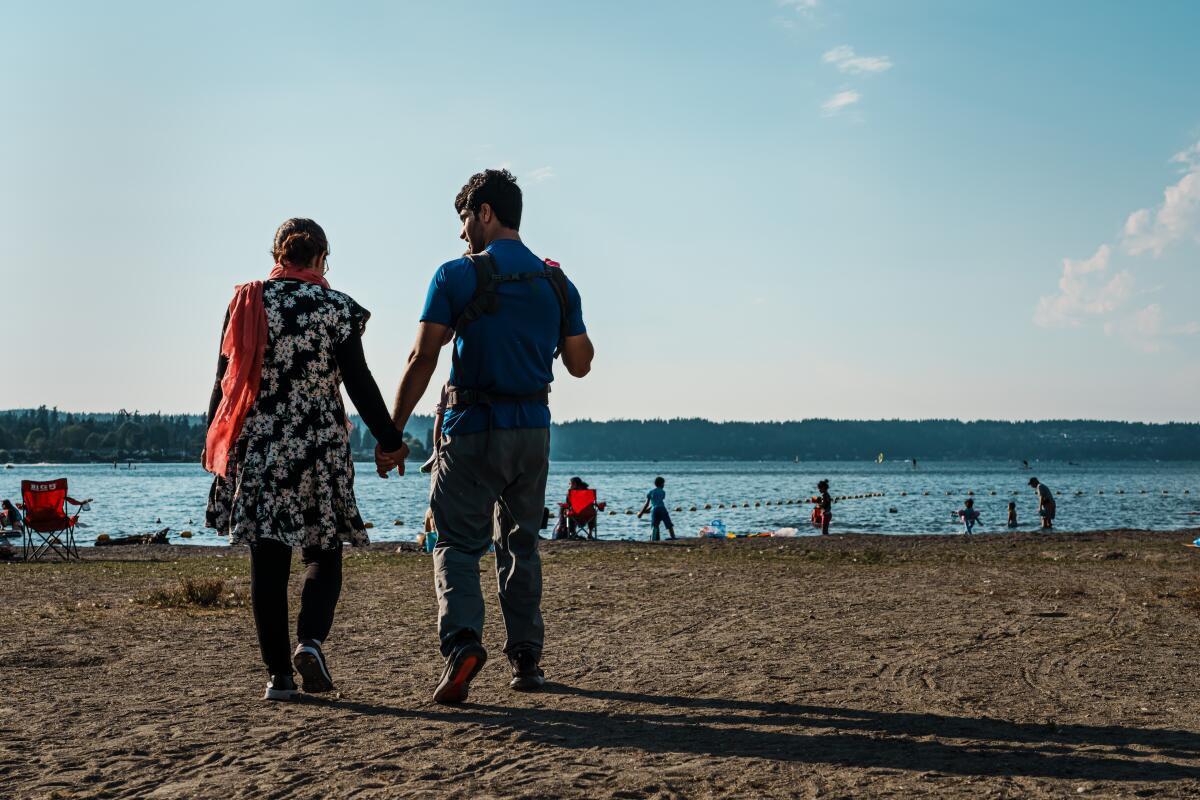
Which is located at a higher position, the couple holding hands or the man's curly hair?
the man's curly hair

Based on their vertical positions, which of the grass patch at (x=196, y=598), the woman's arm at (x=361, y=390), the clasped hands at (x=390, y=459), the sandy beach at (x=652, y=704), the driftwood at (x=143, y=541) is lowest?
the driftwood at (x=143, y=541)

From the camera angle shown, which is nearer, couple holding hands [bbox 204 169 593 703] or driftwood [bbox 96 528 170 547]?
couple holding hands [bbox 204 169 593 703]

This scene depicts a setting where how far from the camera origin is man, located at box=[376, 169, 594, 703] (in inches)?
185

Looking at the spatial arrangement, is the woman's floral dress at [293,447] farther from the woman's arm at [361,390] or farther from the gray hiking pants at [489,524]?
the gray hiking pants at [489,524]

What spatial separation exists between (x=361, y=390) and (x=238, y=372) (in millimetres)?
529

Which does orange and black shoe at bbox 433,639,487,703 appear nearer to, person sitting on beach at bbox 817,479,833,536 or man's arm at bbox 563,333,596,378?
man's arm at bbox 563,333,596,378

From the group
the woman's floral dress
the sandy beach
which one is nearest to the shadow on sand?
the sandy beach

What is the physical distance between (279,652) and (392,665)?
946 mm

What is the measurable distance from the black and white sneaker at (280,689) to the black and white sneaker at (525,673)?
3.06 ft

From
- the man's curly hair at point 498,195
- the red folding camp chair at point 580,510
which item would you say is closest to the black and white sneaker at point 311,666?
the man's curly hair at point 498,195

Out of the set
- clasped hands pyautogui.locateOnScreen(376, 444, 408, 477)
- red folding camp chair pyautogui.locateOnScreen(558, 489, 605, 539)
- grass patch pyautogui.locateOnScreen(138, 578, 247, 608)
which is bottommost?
red folding camp chair pyautogui.locateOnScreen(558, 489, 605, 539)

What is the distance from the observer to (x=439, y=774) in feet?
11.2

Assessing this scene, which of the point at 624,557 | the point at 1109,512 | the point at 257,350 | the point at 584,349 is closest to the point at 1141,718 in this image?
the point at 584,349

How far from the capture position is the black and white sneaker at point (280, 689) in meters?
4.63
